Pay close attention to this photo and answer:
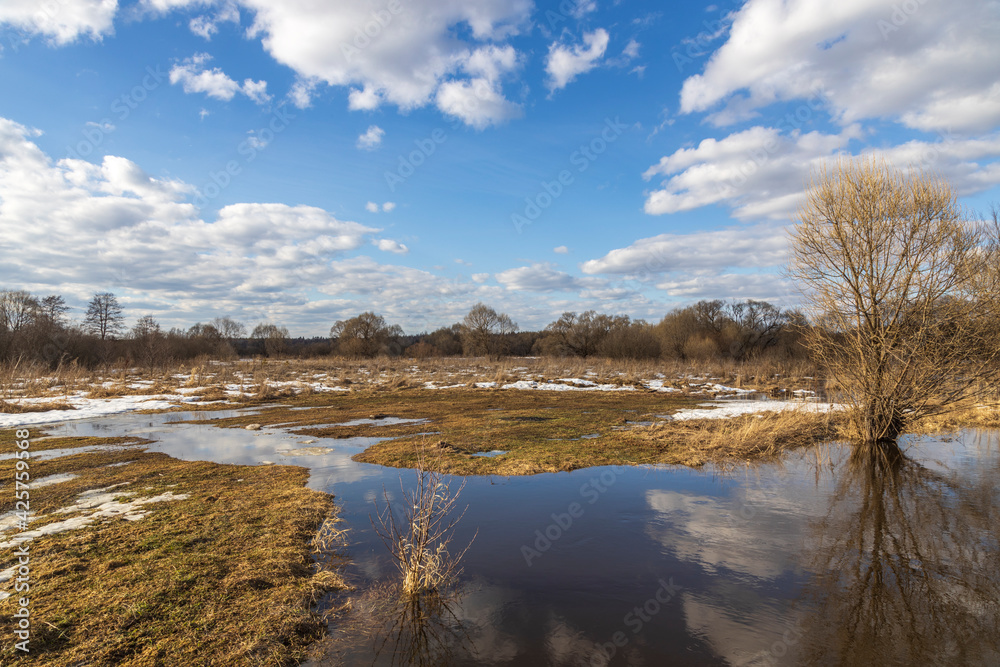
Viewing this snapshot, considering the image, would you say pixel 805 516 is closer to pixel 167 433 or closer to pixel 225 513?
pixel 225 513

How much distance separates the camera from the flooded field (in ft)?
13.4

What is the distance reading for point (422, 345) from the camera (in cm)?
6831

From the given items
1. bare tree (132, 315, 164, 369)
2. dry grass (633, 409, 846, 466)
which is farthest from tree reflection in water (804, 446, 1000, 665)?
bare tree (132, 315, 164, 369)

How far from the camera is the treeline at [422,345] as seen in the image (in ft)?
118

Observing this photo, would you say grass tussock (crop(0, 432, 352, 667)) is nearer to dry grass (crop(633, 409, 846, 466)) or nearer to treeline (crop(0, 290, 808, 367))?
dry grass (crop(633, 409, 846, 466))

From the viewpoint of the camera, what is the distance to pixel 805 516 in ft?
23.5

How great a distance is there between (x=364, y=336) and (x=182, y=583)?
62654 millimetres

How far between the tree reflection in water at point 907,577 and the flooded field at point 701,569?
22 millimetres

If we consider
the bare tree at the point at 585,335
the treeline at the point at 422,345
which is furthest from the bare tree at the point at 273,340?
the bare tree at the point at 585,335

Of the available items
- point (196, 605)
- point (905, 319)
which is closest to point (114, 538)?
point (196, 605)

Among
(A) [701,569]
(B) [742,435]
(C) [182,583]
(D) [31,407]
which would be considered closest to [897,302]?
(B) [742,435]

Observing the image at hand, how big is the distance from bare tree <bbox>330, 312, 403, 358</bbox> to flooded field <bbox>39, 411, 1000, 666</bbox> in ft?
184

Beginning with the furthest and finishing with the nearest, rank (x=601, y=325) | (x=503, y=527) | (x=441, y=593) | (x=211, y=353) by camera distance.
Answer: (x=601, y=325) → (x=211, y=353) → (x=503, y=527) → (x=441, y=593)

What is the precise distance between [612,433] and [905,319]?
7.24m
